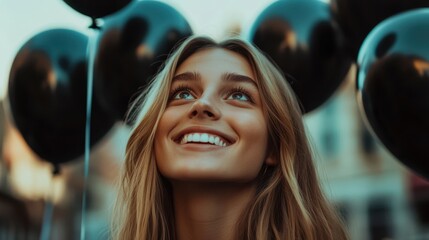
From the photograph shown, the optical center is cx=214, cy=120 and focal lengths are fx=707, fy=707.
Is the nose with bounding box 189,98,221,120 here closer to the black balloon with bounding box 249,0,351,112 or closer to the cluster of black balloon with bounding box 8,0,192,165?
the cluster of black balloon with bounding box 8,0,192,165

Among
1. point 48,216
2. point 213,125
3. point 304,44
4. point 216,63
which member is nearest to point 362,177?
point 48,216

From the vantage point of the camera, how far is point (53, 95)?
2.65 meters

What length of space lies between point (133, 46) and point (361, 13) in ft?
2.72

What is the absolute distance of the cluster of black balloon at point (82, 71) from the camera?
2.49 meters

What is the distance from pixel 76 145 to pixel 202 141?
1182mm

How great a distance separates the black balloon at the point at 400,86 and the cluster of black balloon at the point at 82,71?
69 centimetres

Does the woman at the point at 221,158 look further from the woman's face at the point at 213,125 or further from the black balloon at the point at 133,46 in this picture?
the black balloon at the point at 133,46

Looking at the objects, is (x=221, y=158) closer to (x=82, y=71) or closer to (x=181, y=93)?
(x=181, y=93)

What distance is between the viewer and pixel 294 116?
1.88 meters

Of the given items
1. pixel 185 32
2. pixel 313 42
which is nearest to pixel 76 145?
pixel 185 32

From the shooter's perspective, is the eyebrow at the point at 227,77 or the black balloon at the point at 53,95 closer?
the eyebrow at the point at 227,77

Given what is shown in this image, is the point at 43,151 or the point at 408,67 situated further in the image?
the point at 43,151

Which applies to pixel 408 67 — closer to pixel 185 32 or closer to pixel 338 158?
pixel 185 32

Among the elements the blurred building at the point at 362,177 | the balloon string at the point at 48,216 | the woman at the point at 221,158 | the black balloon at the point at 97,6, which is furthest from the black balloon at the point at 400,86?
the blurred building at the point at 362,177
